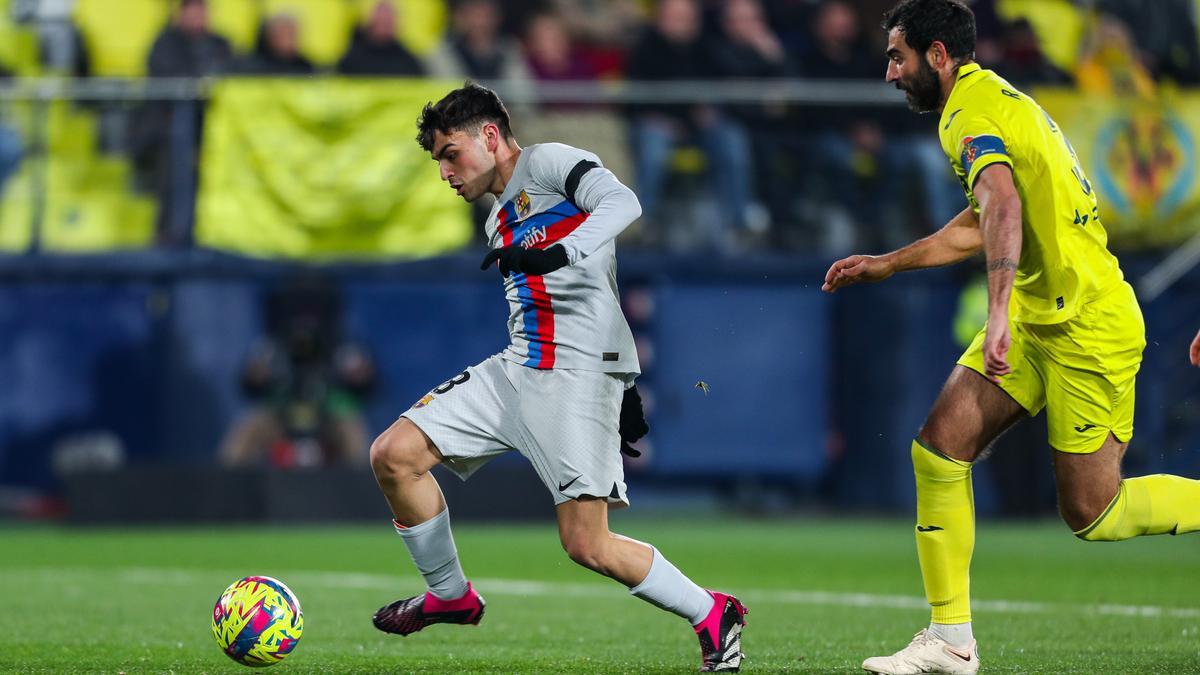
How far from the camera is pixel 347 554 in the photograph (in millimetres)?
12711

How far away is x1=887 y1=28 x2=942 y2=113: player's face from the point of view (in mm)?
6023

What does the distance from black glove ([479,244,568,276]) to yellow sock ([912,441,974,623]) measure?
1446 mm

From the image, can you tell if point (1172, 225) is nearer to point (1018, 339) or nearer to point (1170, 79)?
point (1170, 79)

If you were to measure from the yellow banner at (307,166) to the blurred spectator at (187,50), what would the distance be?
1.52 feet

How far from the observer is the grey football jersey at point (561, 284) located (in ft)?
20.3

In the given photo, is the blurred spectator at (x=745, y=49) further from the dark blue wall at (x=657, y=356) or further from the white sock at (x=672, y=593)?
the white sock at (x=672, y=593)

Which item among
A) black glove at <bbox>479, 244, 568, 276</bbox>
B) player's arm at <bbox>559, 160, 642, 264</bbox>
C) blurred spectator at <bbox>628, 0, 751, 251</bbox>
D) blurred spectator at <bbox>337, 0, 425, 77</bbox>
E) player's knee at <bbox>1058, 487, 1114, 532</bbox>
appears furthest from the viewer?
blurred spectator at <bbox>337, 0, 425, 77</bbox>

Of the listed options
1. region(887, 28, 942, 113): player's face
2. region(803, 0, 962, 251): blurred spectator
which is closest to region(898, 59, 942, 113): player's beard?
region(887, 28, 942, 113): player's face

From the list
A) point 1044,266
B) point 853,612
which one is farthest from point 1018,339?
point 853,612

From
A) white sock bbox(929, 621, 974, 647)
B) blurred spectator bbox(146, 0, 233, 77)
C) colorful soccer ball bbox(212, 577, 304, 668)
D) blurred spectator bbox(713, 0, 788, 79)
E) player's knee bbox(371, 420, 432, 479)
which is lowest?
colorful soccer ball bbox(212, 577, 304, 668)

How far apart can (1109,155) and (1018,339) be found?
10813 millimetres

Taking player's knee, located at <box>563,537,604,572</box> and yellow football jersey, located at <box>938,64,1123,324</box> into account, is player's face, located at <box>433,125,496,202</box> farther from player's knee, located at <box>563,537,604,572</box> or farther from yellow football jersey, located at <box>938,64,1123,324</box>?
yellow football jersey, located at <box>938,64,1123,324</box>

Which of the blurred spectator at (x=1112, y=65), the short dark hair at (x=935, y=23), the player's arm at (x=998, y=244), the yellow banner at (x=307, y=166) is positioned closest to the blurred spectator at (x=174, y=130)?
the yellow banner at (x=307, y=166)

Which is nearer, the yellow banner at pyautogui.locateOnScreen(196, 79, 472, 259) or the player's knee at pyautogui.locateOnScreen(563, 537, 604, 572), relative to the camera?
the player's knee at pyautogui.locateOnScreen(563, 537, 604, 572)
